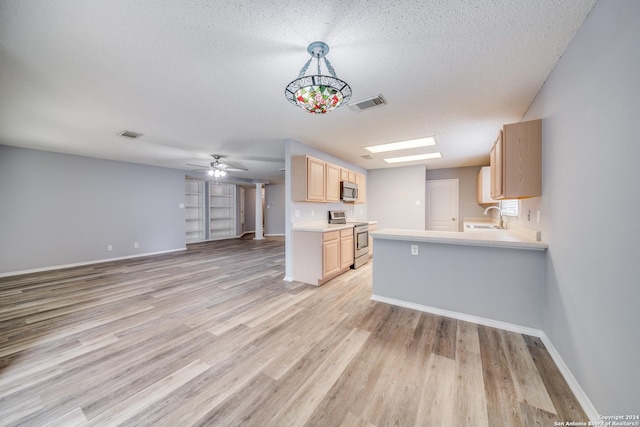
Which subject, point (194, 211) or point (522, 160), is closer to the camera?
point (522, 160)

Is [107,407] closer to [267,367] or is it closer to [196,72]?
[267,367]

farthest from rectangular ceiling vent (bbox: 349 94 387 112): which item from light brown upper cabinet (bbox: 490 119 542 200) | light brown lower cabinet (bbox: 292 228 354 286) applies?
light brown lower cabinet (bbox: 292 228 354 286)

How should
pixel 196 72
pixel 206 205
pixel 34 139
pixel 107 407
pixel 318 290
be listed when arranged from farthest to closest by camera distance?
pixel 206 205
pixel 34 139
pixel 318 290
pixel 196 72
pixel 107 407

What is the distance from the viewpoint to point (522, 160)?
7.52 feet

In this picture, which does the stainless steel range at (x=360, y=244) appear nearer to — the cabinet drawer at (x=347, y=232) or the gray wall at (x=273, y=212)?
the cabinet drawer at (x=347, y=232)

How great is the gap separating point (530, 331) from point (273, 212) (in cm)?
938

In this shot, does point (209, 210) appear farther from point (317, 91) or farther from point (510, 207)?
point (510, 207)

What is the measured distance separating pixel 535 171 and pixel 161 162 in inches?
281

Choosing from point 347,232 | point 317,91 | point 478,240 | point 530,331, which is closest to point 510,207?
point 478,240

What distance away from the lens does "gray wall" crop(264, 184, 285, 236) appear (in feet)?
34.5

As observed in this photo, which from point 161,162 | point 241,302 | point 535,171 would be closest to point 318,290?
point 241,302

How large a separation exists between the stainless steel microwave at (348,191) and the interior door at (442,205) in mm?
2765

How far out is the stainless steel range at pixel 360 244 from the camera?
474 centimetres

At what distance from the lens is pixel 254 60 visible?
192 cm
